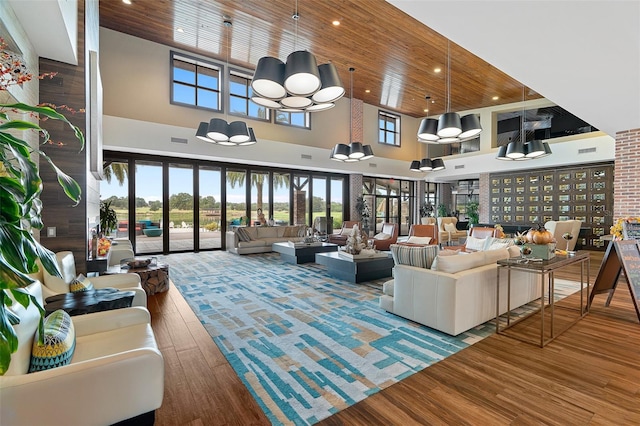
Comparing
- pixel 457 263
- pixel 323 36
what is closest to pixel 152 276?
pixel 457 263

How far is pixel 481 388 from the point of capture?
233 centimetres

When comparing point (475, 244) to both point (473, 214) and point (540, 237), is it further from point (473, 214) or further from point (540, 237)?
point (473, 214)

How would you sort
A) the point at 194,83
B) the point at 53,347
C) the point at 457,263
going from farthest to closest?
1. the point at 194,83
2. the point at 457,263
3. the point at 53,347

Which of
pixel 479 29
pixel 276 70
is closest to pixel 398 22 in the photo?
pixel 276 70

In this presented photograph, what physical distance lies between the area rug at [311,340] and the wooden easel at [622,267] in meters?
0.89

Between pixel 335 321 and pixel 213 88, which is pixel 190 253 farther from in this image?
pixel 335 321

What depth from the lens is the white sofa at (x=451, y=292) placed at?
3176 mm

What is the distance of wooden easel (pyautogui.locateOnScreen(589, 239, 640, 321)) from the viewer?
12.2ft

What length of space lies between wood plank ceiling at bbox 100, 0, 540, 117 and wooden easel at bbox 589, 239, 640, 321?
5312 mm

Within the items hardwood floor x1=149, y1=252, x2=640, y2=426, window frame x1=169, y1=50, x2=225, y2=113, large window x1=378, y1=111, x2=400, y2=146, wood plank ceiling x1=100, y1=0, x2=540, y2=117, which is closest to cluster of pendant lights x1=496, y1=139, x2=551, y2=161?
wood plank ceiling x1=100, y1=0, x2=540, y2=117

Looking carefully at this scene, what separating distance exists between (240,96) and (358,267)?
7.00 m

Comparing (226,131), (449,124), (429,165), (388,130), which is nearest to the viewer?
(449,124)

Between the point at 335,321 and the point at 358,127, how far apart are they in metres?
9.88

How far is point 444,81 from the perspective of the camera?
952 centimetres
